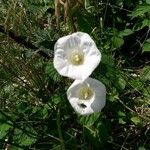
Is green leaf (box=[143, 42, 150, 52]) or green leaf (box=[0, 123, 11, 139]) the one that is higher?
green leaf (box=[143, 42, 150, 52])

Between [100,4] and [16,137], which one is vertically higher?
[100,4]

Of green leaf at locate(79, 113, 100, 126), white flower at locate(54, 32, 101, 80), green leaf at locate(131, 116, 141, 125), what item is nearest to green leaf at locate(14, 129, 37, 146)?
green leaf at locate(79, 113, 100, 126)

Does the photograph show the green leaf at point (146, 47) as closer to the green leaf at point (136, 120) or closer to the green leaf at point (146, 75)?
the green leaf at point (146, 75)

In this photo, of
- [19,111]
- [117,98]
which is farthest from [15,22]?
[117,98]

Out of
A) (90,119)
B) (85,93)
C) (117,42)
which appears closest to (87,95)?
(85,93)

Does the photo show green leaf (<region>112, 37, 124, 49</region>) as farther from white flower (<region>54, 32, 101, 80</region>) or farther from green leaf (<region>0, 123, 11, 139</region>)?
green leaf (<region>0, 123, 11, 139</region>)

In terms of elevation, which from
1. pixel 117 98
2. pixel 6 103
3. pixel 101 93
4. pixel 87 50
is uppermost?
pixel 87 50

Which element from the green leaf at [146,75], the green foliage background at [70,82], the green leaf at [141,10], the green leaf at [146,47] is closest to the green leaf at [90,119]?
the green foliage background at [70,82]

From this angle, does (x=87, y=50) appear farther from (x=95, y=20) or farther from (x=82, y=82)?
(x=95, y=20)
